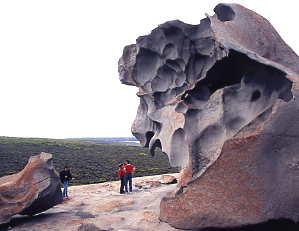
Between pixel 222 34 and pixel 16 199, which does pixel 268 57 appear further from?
pixel 16 199

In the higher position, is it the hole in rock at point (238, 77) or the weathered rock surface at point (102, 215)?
the hole in rock at point (238, 77)

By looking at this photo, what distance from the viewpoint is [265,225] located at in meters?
5.37

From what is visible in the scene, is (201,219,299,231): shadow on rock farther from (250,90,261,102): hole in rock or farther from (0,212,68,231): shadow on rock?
(0,212,68,231): shadow on rock

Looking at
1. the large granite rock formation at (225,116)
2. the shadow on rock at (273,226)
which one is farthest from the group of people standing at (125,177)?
the shadow on rock at (273,226)

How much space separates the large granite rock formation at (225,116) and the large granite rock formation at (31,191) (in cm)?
232

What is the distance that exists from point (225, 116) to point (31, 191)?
445cm

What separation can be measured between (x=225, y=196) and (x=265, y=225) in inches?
25.9

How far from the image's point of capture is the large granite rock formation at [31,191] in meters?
8.03

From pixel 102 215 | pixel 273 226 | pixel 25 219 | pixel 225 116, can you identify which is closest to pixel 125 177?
pixel 102 215

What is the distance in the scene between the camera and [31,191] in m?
8.22

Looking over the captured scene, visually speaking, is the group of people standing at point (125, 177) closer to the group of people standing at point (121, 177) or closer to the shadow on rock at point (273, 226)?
the group of people standing at point (121, 177)

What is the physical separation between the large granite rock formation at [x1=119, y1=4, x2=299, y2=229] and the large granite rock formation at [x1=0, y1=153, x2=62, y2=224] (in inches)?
91.4

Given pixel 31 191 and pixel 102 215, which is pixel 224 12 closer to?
pixel 102 215

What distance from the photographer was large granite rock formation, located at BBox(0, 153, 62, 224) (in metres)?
8.03
